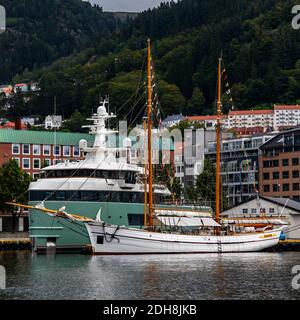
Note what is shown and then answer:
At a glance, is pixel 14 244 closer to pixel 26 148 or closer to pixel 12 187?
pixel 12 187

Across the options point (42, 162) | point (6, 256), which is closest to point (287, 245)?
point (6, 256)

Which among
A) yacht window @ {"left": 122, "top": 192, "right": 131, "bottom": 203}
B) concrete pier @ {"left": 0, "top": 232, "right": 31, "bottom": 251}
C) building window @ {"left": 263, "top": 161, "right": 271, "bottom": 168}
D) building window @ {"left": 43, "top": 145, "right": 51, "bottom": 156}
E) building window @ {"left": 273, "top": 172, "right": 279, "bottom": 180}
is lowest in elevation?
concrete pier @ {"left": 0, "top": 232, "right": 31, "bottom": 251}

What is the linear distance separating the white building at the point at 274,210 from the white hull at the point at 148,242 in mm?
20319

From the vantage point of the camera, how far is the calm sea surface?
5553 cm

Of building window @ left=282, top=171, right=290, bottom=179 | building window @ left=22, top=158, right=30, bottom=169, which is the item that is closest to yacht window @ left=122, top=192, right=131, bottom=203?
building window @ left=22, top=158, right=30, bottom=169

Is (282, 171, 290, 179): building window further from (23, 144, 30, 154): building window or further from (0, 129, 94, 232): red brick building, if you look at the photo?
(23, 144, 30, 154): building window

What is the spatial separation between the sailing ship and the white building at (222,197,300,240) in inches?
631

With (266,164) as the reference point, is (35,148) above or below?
above

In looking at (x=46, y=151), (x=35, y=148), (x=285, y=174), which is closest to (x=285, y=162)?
(x=285, y=174)

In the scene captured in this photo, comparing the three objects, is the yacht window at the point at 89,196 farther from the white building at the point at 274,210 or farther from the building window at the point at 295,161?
the building window at the point at 295,161

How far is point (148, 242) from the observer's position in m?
89.3

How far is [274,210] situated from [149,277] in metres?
60.6

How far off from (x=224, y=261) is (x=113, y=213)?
1991 centimetres

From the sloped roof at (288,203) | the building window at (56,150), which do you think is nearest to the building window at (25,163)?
the building window at (56,150)
